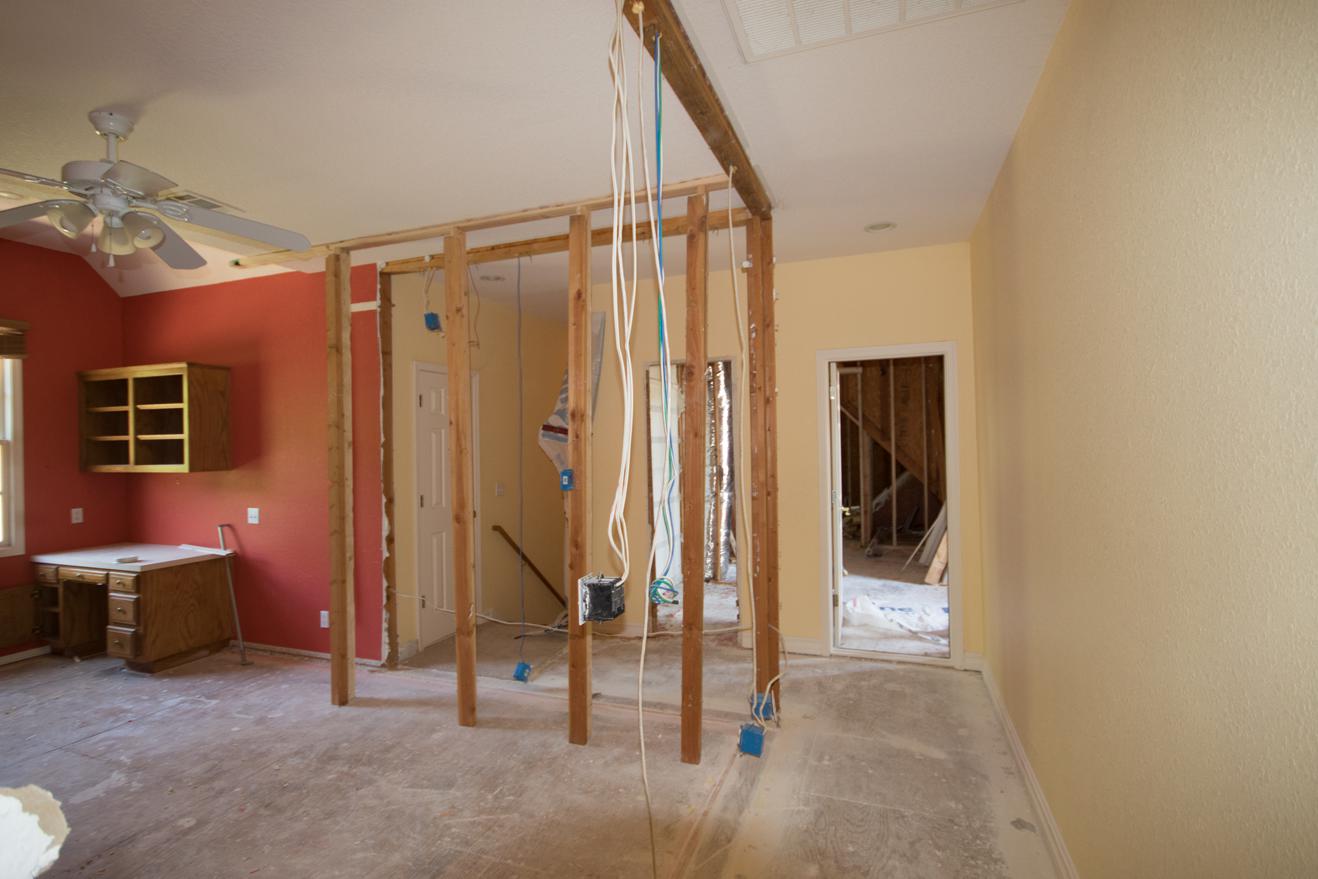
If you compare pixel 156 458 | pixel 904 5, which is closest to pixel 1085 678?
pixel 904 5

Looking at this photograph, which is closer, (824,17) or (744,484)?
(824,17)

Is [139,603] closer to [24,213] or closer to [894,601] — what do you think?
[24,213]

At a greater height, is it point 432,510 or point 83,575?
point 432,510

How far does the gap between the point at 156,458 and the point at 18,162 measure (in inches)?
100

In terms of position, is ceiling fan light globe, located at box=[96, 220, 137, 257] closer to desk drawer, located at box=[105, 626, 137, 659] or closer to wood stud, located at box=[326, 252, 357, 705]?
wood stud, located at box=[326, 252, 357, 705]

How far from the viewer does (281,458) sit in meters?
4.19

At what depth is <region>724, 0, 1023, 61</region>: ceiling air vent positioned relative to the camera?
1.62m

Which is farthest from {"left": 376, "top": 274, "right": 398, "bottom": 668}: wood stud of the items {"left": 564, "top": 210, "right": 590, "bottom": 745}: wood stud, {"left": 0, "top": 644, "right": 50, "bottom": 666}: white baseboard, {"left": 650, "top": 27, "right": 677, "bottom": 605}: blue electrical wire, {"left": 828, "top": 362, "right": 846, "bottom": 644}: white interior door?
{"left": 828, "top": 362, "right": 846, "bottom": 644}: white interior door

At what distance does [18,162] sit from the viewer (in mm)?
2498

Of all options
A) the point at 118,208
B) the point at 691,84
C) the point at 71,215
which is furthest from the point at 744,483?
the point at 71,215

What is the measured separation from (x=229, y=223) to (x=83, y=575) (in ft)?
10.6

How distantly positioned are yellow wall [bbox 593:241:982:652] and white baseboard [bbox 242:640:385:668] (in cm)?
165

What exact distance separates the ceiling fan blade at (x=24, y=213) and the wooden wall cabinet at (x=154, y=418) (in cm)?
215

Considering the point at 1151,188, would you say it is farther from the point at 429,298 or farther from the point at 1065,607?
the point at 429,298
